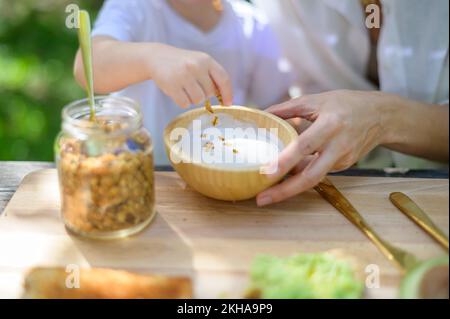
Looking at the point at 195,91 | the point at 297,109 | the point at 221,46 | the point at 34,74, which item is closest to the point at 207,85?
the point at 195,91

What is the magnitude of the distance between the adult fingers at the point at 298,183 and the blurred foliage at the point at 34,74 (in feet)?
3.00

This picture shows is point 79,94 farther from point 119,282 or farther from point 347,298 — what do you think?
point 347,298

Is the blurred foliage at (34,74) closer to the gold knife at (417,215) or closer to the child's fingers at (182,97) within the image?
the child's fingers at (182,97)

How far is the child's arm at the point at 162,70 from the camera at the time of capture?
73cm

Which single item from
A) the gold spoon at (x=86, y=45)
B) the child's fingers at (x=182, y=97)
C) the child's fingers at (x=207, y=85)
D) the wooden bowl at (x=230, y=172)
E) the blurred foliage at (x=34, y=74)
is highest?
the gold spoon at (x=86, y=45)

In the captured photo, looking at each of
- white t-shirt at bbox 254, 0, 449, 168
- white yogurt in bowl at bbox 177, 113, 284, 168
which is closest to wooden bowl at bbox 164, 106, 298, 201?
white yogurt in bowl at bbox 177, 113, 284, 168

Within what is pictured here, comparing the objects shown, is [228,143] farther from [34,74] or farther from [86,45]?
[34,74]

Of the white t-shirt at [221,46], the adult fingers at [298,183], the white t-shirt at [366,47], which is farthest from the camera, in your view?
the white t-shirt at [221,46]

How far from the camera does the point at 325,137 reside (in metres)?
0.69

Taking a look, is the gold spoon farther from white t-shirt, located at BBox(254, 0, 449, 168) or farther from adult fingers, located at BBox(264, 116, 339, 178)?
white t-shirt, located at BBox(254, 0, 449, 168)

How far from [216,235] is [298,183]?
Result: 0.12 meters

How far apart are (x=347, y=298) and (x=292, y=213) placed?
0.54 ft

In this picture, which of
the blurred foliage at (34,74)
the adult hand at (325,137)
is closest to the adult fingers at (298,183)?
the adult hand at (325,137)

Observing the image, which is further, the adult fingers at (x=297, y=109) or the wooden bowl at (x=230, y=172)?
the adult fingers at (x=297, y=109)
